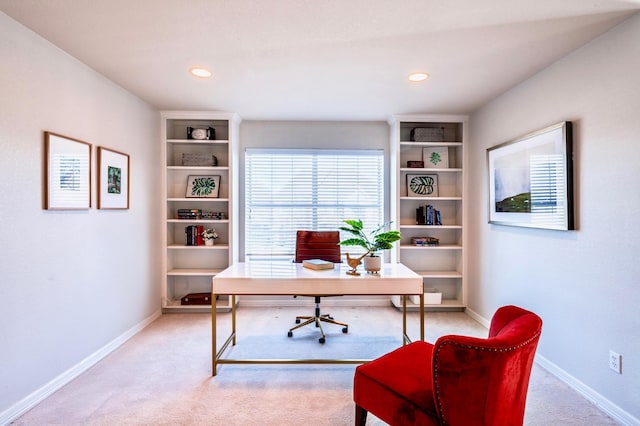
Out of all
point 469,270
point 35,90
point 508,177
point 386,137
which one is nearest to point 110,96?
point 35,90

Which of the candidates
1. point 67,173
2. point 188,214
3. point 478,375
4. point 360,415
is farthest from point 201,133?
point 478,375

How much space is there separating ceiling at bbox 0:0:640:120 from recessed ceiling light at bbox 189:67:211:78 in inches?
2.8

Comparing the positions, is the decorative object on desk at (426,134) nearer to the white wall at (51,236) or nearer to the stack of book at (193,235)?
the stack of book at (193,235)

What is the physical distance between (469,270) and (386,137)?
1.95 m

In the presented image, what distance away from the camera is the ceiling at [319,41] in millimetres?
1803

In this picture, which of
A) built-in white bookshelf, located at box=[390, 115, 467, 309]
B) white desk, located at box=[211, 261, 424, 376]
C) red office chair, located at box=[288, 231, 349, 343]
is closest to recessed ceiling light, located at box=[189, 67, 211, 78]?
white desk, located at box=[211, 261, 424, 376]

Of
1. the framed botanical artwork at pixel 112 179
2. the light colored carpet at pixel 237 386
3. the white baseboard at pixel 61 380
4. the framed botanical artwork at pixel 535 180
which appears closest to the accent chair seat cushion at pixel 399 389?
the light colored carpet at pixel 237 386

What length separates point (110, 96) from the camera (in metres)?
2.89

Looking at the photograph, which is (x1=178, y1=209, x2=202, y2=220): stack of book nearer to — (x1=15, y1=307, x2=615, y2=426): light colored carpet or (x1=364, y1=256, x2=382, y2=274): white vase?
(x1=15, y1=307, x2=615, y2=426): light colored carpet

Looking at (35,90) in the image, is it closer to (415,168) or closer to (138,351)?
(138,351)

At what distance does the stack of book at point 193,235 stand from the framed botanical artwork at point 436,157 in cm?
291

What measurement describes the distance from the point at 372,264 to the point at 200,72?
2.10 metres

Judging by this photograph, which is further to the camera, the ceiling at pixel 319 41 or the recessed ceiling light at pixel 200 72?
the recessed ceiling light at pixel 200 72

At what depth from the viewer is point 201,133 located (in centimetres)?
385
